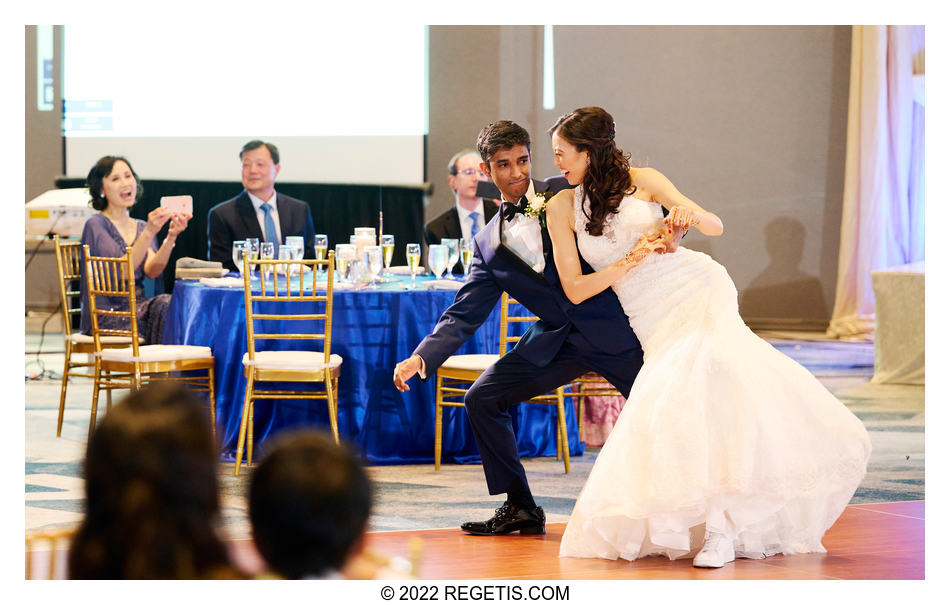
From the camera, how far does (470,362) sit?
16.1 ft

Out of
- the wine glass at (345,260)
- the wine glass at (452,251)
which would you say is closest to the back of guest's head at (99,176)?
the wine glass at (345,260)

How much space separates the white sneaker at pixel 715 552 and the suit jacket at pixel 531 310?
663 mm

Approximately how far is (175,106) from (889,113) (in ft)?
20.6

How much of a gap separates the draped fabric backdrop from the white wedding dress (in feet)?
22.8

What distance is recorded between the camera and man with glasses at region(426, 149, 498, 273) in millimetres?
6625

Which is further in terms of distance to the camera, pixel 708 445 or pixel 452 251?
pixel 452 251

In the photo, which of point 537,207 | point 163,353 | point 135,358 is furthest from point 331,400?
point 537,207

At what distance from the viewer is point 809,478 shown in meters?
3.17

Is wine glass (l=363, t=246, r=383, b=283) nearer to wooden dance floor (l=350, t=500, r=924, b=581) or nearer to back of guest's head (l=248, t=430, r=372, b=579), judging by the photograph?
wooden dance floor (l=350, t=500, r=924, b=581)

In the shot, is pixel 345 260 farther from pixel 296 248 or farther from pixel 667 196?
pixel 667 196

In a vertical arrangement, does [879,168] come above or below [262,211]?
above

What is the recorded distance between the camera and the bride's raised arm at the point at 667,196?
3256 mm

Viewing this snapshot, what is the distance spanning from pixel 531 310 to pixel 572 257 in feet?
1.04
